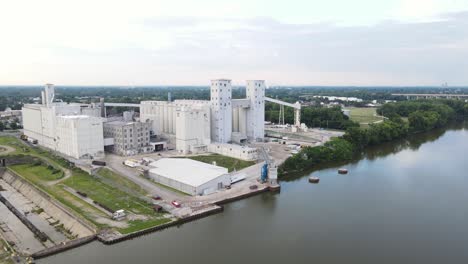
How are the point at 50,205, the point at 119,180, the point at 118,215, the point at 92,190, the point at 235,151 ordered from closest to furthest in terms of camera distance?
the point at 118,215
the point at 50,205
the point at 92,190
the point at 119,180
the point at 235,151

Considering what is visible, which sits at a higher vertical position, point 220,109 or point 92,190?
point 220,109

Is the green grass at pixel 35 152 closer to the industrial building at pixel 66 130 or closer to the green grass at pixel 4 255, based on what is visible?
the industrial building at pixel 66 130

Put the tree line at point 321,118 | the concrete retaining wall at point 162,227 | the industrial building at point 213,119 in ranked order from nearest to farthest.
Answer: the concrete retaining wall at point 162,227, the industrial building at point 213,119, the tree line at point 321,118

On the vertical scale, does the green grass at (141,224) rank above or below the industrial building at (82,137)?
below

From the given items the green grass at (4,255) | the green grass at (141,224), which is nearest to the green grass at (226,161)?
the green grass at (141,224)

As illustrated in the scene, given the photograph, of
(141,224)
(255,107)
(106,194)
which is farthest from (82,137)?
(255,107)

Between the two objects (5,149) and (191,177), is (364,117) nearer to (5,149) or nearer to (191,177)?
(191,177)

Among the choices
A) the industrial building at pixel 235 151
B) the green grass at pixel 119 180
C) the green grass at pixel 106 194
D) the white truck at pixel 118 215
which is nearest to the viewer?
the white truck at pixel 118 215

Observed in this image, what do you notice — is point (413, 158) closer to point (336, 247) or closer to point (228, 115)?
point (228, 115)
